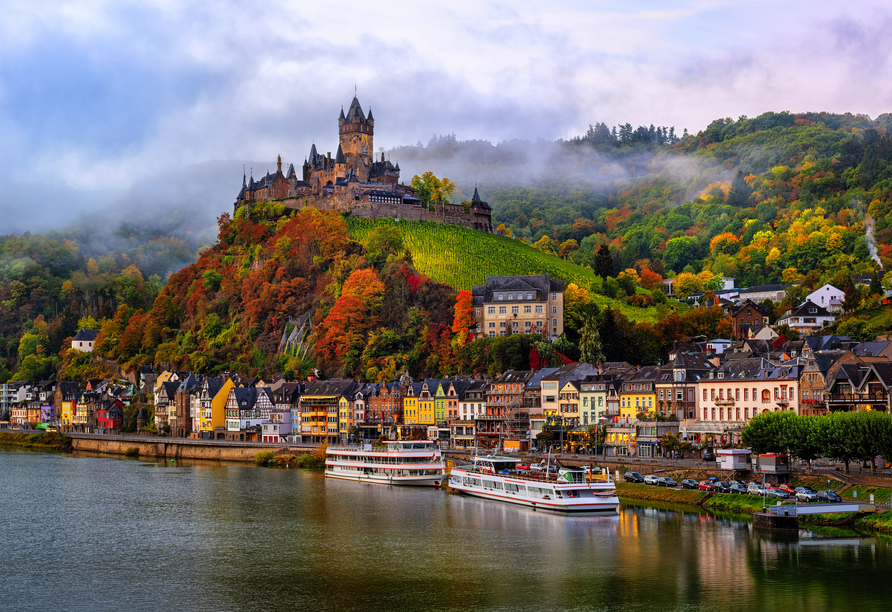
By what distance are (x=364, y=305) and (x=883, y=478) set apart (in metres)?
75.5

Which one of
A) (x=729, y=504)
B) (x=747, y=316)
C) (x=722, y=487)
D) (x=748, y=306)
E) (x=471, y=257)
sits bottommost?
(x=729, y=504)

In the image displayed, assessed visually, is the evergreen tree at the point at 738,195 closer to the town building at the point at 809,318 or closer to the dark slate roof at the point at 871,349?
the town building at the point at 809,318

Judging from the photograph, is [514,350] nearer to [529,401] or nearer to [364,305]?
[529,401]

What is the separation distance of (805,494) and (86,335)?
131 m

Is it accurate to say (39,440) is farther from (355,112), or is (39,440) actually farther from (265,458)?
(355,112)

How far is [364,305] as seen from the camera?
125 metres

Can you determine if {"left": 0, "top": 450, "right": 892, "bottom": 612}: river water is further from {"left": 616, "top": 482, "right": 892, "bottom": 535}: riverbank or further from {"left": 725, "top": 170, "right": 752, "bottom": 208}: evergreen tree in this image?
{"left": 725, "top": 170, "right": 752, "bottom": 208}: evergreen tree

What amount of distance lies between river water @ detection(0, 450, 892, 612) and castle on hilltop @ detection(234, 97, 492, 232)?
3248 inches

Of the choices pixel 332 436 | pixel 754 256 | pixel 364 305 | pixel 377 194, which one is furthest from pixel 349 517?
pixel 754 256

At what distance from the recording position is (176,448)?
113188 mm

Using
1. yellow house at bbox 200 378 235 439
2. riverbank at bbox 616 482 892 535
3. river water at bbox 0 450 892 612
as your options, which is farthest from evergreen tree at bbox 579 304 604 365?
yellow house at bbox 200 378 235 439

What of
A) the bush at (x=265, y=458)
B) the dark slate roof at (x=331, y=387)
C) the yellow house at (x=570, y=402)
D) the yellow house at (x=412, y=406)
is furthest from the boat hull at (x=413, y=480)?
the dark slate roof at (x=331, y=387)

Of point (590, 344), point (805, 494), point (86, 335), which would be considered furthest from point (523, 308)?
point (86, 335)

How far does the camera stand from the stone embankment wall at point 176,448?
103812 mm
